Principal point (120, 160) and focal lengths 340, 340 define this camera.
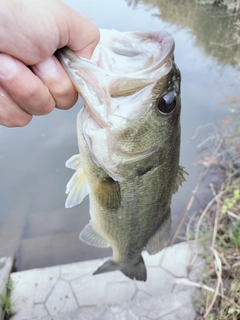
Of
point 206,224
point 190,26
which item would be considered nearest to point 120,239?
point 206,224

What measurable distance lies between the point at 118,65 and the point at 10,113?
0.38 metres

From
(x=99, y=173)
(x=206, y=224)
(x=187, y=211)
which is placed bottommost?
(x=187, y=211)

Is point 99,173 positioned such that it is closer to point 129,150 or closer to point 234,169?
point 129,150

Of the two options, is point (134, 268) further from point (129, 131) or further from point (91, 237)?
point (129, 131)

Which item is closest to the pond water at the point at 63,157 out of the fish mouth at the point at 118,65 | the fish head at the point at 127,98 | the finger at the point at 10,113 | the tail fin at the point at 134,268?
the tail fin at the point at 134,268

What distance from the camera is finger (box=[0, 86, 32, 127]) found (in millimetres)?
1047

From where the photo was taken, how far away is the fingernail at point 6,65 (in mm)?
909

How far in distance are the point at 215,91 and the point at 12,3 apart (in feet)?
18.4

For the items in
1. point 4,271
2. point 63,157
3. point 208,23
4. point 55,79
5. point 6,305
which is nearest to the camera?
point 55,79

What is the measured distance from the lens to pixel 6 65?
36.0 inches

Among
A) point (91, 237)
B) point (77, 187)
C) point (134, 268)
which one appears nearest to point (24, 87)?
point (77, 187)

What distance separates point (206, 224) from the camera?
325 cm

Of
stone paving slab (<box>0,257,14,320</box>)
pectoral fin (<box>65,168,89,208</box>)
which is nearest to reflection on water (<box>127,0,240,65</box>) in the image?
stone paving slab (<box>0,257,14,320</box>)

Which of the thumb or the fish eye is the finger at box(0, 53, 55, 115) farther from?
the fish eye
